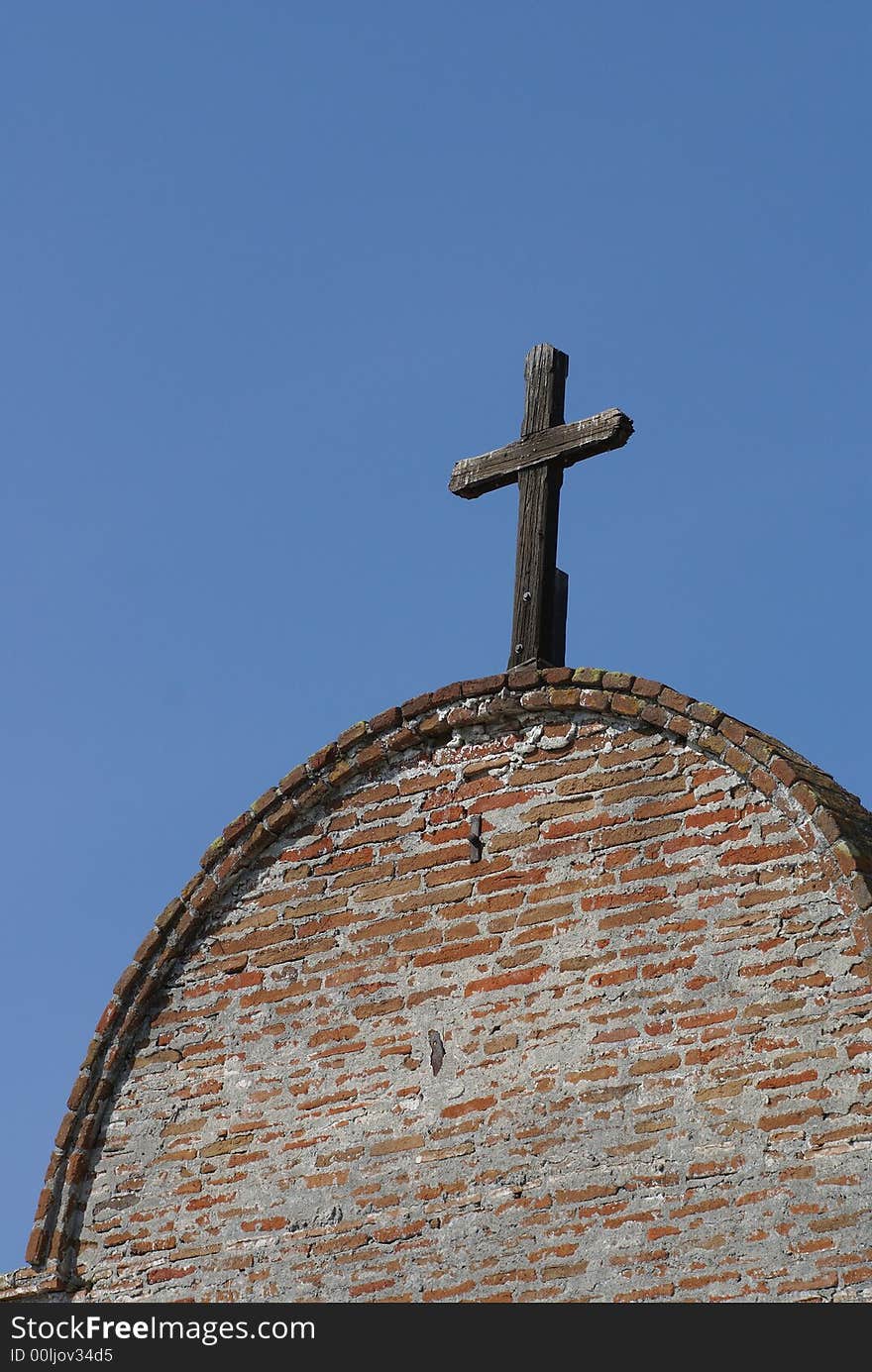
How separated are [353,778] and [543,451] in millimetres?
1786

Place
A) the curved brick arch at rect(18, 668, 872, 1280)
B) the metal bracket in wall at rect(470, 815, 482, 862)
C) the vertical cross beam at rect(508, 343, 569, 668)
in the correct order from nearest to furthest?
the curved brick arch at rect(18, 668, 872, 1280) < the metal bracket in wall at rect(470, 815, 482, 862) < the vertical cross beam at rect(508, 343, 569, 668)

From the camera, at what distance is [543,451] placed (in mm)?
9750

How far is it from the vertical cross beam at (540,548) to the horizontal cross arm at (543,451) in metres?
0.06

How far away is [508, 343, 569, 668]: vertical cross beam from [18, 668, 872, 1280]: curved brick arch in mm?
282

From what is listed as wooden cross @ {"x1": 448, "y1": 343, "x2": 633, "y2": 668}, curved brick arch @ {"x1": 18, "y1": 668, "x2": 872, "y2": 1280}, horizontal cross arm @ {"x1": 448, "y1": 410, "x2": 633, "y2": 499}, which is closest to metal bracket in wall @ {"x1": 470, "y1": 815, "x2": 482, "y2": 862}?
curved brick arch @ {"x1": 18, "y1": 668, "x2": 872, "y2": 1280}

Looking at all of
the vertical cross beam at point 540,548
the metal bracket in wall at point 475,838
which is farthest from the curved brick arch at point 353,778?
the metal bracket in wall at point 475,838

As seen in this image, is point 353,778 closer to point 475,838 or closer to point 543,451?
point 475,838

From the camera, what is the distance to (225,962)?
941cm

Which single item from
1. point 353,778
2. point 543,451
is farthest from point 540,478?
point 353,778

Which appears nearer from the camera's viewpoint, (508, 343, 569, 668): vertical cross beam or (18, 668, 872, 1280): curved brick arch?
(18, 668, 872, 1280): curved brick arch

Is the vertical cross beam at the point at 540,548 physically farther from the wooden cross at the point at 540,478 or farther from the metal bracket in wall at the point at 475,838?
the metal bracket in wall at the point at 475,838

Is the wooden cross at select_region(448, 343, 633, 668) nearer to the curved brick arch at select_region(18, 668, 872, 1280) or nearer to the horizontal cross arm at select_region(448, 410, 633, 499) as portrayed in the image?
the horizontal cross arm at select_region(448, 410, 633, 499)

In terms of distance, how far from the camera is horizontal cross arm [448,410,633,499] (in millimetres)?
9570
